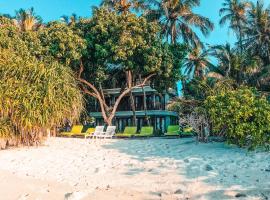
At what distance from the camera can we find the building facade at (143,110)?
36844mm

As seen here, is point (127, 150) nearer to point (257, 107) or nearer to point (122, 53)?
point (257, 107)

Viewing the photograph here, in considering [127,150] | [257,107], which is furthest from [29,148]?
[257,107]

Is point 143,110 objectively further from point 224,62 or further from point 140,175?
point 140,175

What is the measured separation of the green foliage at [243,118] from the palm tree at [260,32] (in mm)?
22283

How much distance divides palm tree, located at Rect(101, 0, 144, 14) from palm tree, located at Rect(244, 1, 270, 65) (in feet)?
36.9

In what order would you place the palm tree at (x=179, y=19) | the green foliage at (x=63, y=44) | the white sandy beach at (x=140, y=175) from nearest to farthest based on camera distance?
the white sandy beach at (x=140, y=175) → the green foliage at (x=63, y=44) → the palm tree at (x=179, y=19)

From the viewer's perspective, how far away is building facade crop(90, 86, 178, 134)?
36.8 meters

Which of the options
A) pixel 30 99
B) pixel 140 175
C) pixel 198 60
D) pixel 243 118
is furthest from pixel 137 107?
pixel 140 175

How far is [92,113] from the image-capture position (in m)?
40.5

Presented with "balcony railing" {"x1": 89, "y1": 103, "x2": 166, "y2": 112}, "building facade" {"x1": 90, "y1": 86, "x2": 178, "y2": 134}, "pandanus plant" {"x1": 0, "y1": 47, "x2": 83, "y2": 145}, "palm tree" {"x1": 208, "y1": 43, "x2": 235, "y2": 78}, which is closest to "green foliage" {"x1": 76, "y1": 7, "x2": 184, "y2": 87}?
"palm tree" {"x1": 208, "y1": 43, "x2": 235, "y2": 78}

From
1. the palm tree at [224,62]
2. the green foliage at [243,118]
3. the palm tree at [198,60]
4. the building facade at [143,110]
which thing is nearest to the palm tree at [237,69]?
the palm tree at [224,62]

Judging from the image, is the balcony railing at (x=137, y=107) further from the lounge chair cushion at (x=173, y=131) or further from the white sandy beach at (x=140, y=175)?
the white sandy beach at (x=140, y=175)

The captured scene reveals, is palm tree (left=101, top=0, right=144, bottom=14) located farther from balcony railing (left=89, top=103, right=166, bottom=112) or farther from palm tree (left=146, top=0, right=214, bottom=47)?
balcony railing (left=89, top=103, right=166, bottom=112)

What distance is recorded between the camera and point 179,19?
1325 inches
